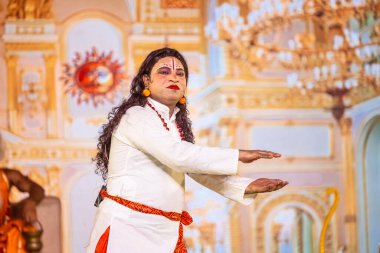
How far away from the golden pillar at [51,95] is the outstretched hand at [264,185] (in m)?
3.19

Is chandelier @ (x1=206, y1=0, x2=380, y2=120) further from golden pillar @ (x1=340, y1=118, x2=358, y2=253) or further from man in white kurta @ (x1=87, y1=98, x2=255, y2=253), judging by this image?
man in white kurta @ (x1=87, y1=98, x2=255, y2=253)

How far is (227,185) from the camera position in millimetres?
3148

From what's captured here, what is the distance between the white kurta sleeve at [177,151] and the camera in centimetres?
295

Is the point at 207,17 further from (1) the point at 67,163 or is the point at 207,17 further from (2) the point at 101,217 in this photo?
(2) the point at 101,217

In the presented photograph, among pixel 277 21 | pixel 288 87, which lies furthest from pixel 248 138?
pixel 277 21

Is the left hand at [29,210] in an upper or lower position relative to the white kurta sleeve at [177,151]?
lower

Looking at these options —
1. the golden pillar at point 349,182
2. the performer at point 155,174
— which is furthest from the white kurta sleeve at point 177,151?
the golden pillar at point 349,182

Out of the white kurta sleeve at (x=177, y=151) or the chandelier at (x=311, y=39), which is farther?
the chandelier at (x=311, y=39)

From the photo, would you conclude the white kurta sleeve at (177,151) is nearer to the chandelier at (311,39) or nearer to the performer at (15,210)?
the performer at (15,210)

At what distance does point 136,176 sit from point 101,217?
21 centimetres

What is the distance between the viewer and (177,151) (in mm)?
2971

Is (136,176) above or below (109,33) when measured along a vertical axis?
below

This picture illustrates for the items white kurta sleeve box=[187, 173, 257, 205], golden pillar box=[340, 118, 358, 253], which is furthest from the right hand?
golden pillar box=[340, 118, 358, 253]

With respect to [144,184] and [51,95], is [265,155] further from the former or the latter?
[51,95]
